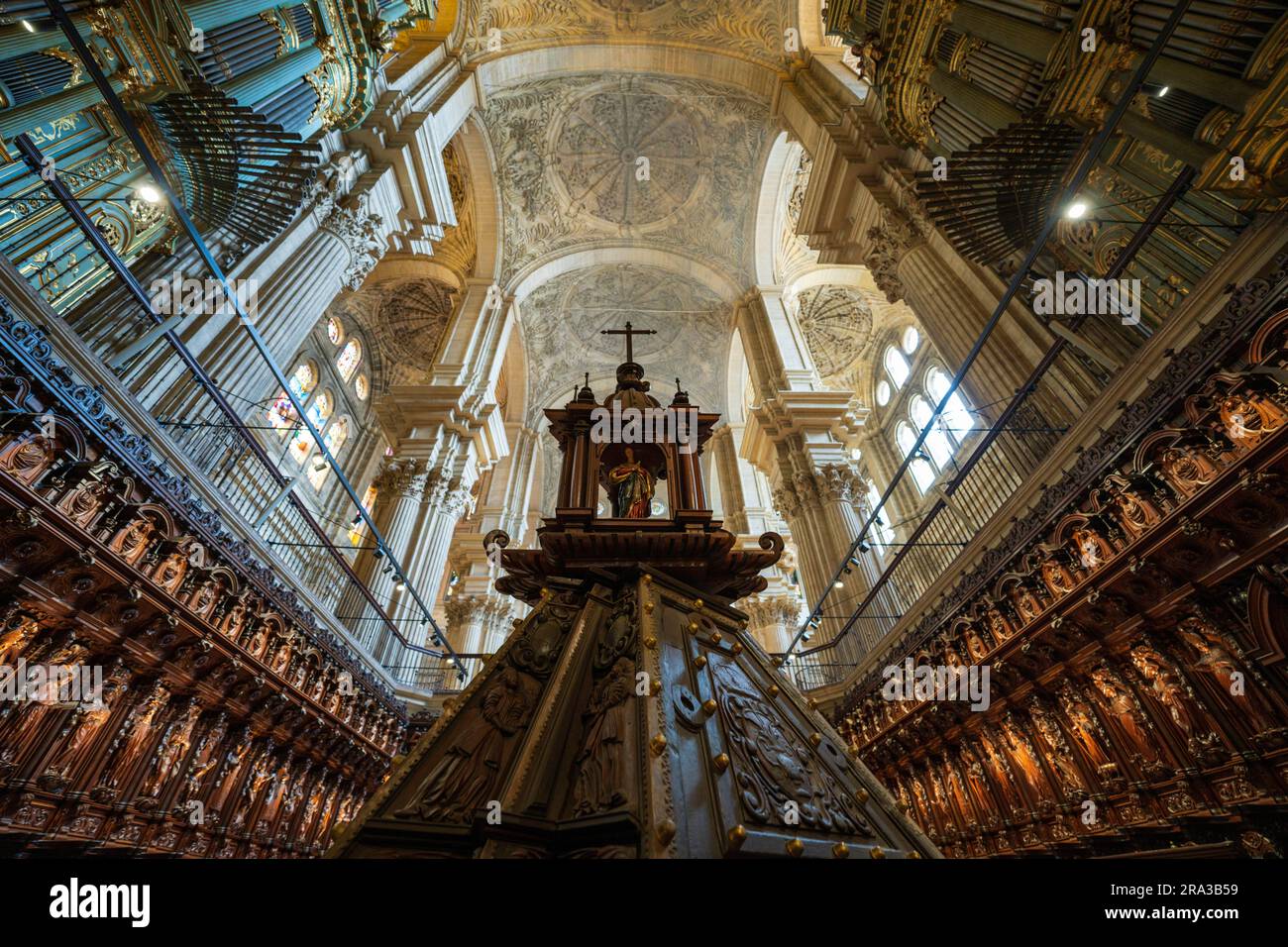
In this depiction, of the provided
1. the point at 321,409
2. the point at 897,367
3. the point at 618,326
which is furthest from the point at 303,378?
the point at 897,367

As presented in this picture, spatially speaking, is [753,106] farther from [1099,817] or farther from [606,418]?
[1099,817]

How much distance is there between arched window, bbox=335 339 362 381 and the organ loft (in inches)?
220

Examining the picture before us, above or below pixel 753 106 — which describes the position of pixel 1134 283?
below

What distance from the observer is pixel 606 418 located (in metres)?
3.59

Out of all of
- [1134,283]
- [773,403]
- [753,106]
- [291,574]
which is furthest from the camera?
[753,106]

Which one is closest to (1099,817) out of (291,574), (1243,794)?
(1243,794)

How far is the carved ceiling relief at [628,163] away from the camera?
15.5 metres

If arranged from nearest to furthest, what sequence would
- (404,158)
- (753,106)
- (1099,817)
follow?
1. (1099,817)
2. (404,158)
3. (753,106)

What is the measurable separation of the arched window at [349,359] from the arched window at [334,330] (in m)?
0.29

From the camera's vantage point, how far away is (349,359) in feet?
51.7

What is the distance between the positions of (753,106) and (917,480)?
1154 centimetres

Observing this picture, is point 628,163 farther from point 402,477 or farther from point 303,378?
point 402,477
